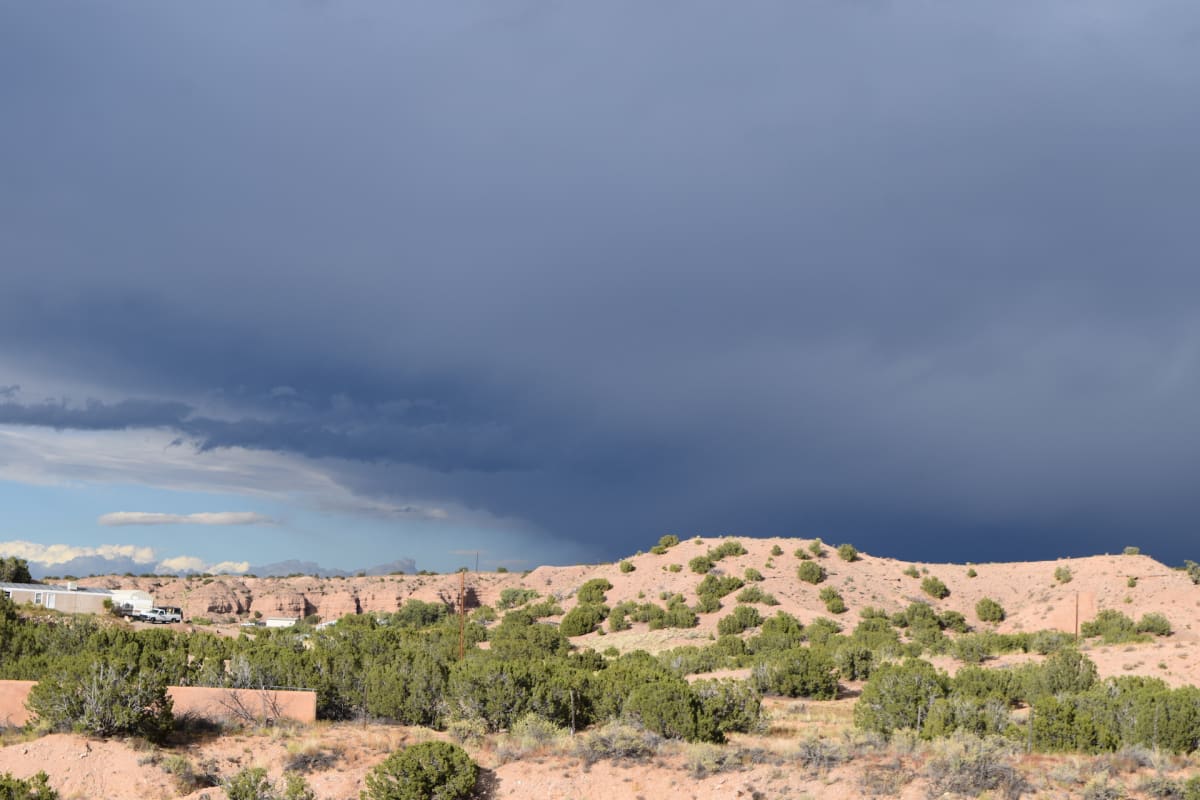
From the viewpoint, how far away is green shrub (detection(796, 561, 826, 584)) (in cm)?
6981

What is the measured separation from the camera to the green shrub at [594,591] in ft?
236

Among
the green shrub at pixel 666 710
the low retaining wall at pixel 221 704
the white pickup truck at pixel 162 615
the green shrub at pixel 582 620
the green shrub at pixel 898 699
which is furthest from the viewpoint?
the white pickup truck at pixel 162 615

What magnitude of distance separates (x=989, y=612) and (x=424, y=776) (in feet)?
187

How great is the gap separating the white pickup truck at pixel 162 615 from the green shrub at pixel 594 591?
32.3 m

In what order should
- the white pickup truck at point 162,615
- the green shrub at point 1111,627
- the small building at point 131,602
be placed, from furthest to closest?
the small building at point 131,602 → the white pickup truck at point 162,615 → the green shrub at point 1111,627

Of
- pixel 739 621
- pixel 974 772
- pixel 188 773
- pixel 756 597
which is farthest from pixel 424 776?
pixel 756 597

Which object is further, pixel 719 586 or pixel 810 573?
pixel 810 573

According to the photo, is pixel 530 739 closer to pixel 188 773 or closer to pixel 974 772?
pixel 188 773

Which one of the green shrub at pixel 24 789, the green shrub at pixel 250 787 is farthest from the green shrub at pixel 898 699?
the green shrub at pixel 24 789

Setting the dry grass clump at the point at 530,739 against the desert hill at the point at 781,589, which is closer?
the dry grass clump at the point at 530,739

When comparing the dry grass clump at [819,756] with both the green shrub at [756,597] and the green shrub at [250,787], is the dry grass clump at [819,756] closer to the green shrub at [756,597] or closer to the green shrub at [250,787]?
the green shrub at [250,787]

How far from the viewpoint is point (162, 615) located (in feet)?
221

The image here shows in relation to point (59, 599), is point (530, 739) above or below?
above

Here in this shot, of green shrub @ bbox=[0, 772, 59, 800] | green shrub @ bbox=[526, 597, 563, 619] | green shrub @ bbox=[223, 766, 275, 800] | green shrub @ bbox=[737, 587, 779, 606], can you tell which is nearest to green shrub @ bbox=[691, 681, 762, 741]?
green shrub @ bbox=[223, 766, 275, 800]
